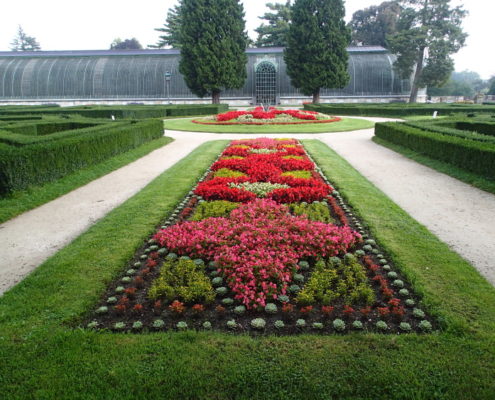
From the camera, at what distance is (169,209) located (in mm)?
Answer: 6715

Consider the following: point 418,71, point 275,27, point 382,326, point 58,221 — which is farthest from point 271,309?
point 275,27

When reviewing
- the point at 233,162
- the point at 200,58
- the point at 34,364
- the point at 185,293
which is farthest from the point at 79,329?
the point at 200,58

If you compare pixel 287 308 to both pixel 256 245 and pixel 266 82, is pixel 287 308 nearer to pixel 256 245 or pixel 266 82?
pixel 256 245

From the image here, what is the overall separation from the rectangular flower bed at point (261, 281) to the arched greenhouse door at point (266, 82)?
39251mm

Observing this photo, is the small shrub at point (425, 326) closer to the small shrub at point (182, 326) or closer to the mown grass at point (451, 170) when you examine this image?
the small shrub at point (182, 326)

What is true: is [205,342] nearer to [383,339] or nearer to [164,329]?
[164,329]

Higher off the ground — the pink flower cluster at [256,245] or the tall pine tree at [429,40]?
the tall pine tree at [429,40]

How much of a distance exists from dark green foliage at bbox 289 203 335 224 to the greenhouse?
38179mm

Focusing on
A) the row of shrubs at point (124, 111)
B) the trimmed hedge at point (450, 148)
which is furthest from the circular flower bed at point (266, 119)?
the trimmed hedge at point (450, 148)

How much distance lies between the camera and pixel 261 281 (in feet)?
13.0

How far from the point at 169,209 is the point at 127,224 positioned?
2.99 feet

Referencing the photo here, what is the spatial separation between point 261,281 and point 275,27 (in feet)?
189

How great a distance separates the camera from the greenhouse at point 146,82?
4241 centimetres

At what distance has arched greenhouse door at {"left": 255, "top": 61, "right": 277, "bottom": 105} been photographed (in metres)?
43.6
